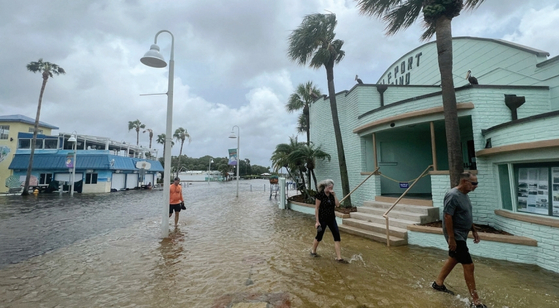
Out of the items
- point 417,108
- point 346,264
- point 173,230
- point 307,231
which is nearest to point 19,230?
point 173,230

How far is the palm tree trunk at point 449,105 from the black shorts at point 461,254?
3.16m

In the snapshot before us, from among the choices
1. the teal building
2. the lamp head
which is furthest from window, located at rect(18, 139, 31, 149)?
the teal building

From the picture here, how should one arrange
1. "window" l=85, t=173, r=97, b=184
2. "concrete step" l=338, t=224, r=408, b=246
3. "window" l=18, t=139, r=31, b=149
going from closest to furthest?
"concrete step" l=338, t=224, r=408, b=246 → "window" l=85, t=173, r=97, b=184 → "window" l=18, t=139, r=31, b=149

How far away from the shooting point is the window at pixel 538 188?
4.66 metres

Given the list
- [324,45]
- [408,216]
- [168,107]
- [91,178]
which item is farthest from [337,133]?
[91,178]

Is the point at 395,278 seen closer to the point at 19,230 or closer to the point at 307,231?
the point at 307,231

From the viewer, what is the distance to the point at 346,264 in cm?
479

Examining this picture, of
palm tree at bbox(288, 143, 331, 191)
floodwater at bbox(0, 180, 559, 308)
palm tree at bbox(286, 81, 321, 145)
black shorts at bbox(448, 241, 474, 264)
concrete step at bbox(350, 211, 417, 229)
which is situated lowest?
floodwater at bbox(0, 180, 559, 308)

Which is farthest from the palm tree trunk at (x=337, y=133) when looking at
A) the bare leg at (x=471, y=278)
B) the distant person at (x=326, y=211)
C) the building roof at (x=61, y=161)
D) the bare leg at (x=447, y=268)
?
the building roof at (x=61, y=161)

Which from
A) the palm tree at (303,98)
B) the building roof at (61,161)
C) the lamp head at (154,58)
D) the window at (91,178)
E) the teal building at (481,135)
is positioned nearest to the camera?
the teal building at (481,135)

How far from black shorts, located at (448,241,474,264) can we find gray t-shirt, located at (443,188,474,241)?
76 millimetres

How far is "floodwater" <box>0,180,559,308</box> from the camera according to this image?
11.2ft

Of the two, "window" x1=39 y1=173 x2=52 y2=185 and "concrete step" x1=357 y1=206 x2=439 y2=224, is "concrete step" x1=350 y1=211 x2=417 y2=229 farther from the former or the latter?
"window" x1=39 y1=173 x2=52 y2=185

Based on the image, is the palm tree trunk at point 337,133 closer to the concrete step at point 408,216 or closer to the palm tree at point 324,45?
the palm tree at point 324,45
